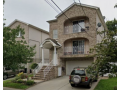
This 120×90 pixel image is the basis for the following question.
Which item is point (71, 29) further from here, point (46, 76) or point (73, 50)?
point (46, 76)

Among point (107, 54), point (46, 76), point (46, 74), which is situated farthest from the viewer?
point (46, 74)

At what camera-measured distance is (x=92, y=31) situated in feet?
48.4

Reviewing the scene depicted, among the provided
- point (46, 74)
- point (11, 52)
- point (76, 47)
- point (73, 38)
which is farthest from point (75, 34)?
point (11, 52)

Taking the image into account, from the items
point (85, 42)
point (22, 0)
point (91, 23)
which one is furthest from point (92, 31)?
point (22, 0)

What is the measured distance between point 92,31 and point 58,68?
6.89 m

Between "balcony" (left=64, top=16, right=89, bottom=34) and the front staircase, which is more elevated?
"balcony" (left=64, top=16, right=89, bottom=34)

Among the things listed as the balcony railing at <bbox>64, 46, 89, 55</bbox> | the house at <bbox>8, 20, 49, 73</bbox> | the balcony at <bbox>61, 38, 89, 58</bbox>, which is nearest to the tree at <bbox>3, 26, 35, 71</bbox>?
the balcony at <bbox>61, 38, 89, 58</bbox>

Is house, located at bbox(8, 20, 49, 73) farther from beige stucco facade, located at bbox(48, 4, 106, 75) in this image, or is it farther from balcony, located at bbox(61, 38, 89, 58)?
balcony, located at bbox(61, 38, 89, 58)

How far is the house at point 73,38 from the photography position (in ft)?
48.8

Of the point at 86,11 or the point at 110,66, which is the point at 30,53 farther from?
the point at 86,11

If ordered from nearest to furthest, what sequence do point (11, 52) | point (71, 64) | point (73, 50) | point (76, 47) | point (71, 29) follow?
1. point (11, 52)
2. point (76, 47)
3. point (73, 50)
4. point (71, 29)
5. point (71, 64)

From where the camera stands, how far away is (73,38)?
16.5 m

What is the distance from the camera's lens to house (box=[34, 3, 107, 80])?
1488 cm

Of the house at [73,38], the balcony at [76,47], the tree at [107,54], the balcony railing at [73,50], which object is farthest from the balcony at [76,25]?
the tree at [107,54]
